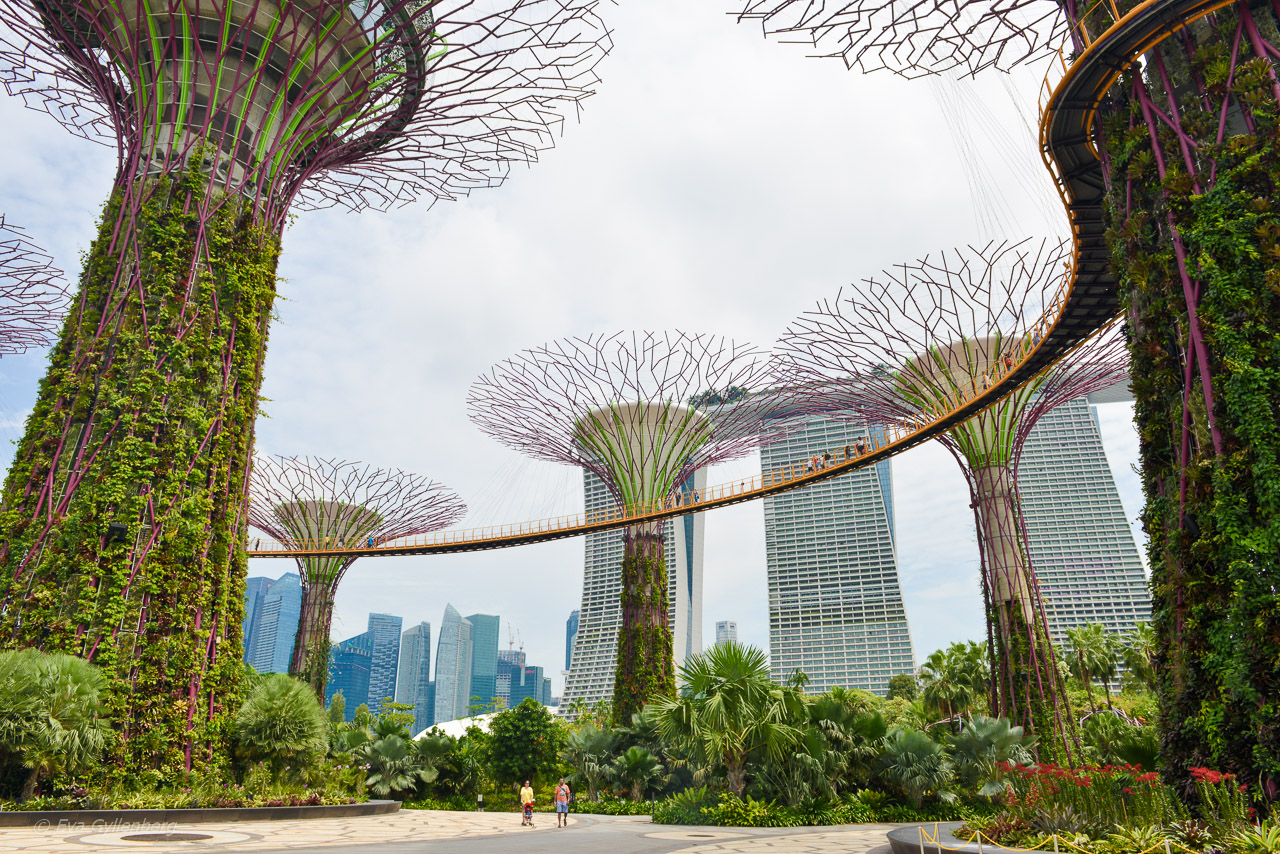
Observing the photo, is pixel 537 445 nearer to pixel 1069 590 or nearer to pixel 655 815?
pixel 655 815

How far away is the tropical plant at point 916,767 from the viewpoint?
1706 cm

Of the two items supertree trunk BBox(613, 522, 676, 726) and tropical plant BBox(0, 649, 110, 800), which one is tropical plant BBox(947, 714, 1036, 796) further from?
→ tropical plant BBox(0, 649, 110, 800)

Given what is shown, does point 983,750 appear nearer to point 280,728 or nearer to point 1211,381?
point 1211,381

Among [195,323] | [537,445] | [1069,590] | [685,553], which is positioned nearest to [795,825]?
[195,323]

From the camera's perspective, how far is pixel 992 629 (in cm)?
2212

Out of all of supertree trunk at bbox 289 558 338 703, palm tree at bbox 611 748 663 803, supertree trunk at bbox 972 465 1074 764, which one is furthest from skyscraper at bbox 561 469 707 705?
palm tree at bbox 611 748 663 803

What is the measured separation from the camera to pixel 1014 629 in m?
21.8

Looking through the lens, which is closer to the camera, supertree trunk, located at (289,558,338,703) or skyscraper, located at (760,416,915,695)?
supertree trunk, located at (289,558,338,703)

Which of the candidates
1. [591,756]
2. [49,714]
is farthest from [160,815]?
[591,756]

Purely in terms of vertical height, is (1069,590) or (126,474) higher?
(1069,590)

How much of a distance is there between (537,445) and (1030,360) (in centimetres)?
1676

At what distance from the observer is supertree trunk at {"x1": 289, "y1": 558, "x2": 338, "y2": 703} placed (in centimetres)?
→ 3278

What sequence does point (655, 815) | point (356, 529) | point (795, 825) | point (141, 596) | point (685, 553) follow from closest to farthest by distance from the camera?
point (141, 596)
point (795, 825)
point (655, 815)
point (356, 529)
point (685, 553)

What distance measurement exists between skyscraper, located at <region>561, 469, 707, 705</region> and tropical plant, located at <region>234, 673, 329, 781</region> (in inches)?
2693
